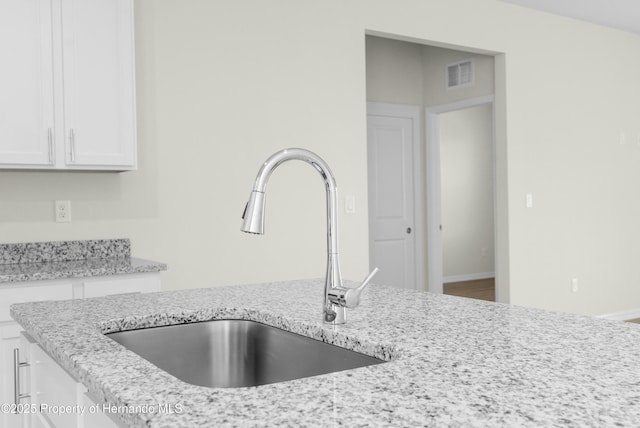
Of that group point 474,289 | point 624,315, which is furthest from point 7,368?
point 474,289

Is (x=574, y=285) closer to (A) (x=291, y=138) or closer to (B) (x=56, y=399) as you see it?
(A) (x=291, y=138)

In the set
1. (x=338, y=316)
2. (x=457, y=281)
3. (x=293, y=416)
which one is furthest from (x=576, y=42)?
(x=293, y=416)

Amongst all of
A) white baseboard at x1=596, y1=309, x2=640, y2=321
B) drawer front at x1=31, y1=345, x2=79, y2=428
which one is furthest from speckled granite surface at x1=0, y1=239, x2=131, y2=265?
white baseboard at x1=596, y1=309, x2=640, y2=321

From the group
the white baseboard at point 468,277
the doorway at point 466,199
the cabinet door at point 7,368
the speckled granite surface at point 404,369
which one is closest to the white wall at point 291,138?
the cabinet door at point 7,368

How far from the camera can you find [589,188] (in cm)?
573

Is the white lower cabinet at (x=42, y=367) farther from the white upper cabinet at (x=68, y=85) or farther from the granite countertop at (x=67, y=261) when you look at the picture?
the white upper cabinet at (x=68, y=85)

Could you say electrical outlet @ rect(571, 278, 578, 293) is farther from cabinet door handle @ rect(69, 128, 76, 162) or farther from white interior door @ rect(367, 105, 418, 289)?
cabinet door handle @ rect(69, 128, 76, 162)

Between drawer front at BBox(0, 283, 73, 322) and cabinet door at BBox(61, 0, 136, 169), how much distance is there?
2.05 feet

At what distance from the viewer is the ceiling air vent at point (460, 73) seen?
18.0 ft

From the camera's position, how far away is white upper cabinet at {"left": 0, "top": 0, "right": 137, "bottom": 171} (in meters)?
2.67

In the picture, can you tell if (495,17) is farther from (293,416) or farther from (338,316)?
(293,416)

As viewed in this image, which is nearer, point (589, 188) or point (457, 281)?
point (589, 188)

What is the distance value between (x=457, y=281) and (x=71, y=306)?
7070mm

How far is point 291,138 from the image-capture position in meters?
3.80
